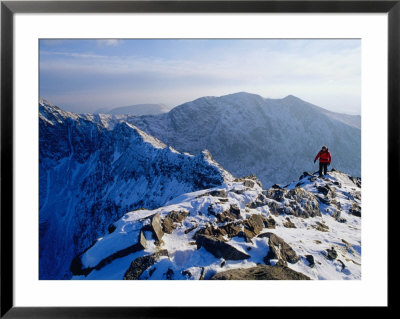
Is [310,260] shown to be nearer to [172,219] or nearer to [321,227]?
[321,227]

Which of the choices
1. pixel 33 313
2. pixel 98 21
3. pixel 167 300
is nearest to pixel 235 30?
pixel 98 21

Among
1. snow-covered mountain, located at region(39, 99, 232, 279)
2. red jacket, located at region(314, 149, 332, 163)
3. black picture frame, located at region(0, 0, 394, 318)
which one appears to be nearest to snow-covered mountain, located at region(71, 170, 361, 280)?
black picture frame, located at region(0, 0, 394, 318)

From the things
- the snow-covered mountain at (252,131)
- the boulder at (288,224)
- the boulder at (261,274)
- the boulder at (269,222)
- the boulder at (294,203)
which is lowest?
the boulder at (261,274)

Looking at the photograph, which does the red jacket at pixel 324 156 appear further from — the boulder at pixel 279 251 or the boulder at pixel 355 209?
the boulder at pixel 279 251

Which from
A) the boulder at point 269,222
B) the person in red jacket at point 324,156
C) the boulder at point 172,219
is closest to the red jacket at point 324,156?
the person in red jacket at point 324,156

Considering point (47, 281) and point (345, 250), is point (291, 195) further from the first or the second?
point (47, 281)

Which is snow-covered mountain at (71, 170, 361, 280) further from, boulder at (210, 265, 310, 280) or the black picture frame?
the black picture frame

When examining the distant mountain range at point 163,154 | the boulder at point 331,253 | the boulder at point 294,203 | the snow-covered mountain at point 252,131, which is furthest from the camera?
the snow-covered mountain at point 252,131
